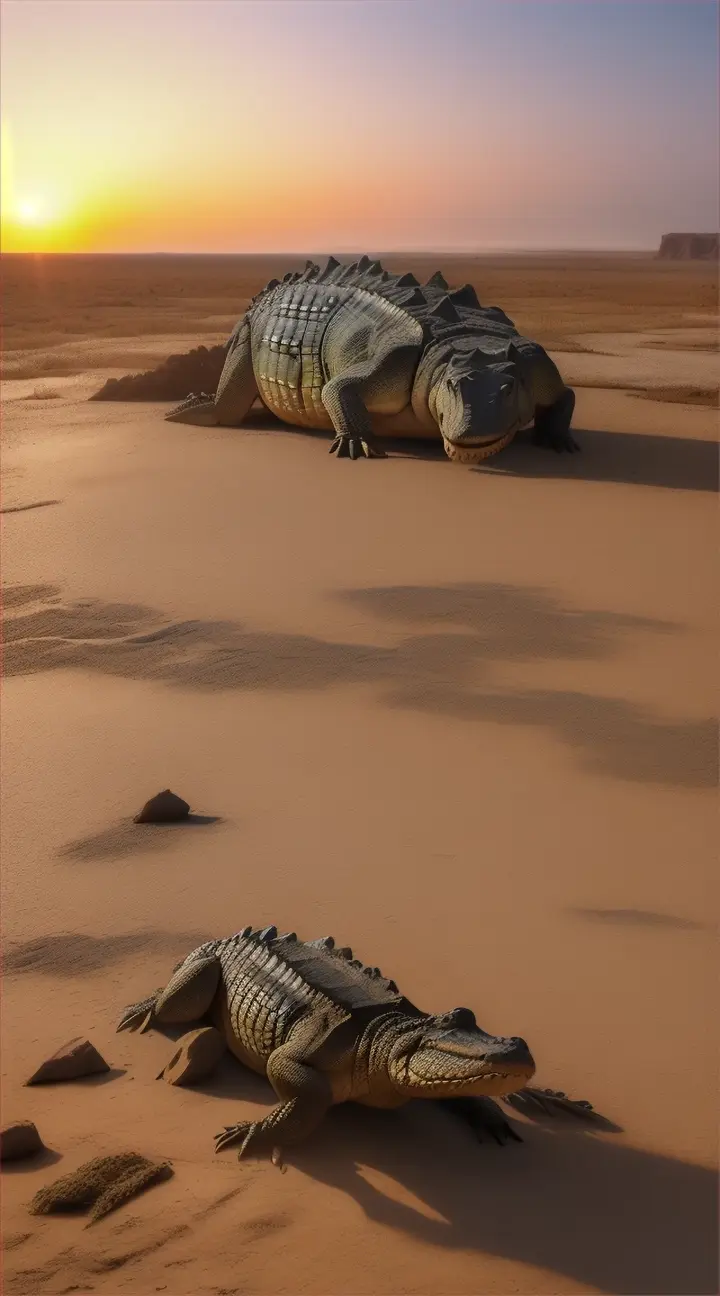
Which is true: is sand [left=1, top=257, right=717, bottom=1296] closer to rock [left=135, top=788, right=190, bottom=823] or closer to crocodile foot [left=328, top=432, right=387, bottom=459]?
rock [left=135, top=788, right=190, bottom=823]

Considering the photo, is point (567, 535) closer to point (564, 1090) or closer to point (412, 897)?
point (412, 897)

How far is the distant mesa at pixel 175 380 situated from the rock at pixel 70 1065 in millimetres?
12349

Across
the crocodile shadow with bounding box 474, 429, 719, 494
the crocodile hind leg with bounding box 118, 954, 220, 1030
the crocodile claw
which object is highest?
the crocodile shadow with bounding box 474, 429, 719, 494

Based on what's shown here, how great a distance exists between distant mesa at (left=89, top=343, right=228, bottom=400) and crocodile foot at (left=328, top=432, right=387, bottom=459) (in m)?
4.32

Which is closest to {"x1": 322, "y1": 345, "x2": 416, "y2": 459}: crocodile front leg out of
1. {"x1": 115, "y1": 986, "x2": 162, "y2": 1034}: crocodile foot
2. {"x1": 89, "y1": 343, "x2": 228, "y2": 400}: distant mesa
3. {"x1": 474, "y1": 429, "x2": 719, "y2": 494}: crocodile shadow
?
{"x1": 474, "y1": 429, "x2": 719, "y2": 494}: crocodile shadow

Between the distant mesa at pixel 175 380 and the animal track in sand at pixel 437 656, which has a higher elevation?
the distant mesa at pixel 175 380

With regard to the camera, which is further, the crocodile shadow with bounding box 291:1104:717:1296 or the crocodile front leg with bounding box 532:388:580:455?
the crocodile front leg with bounding box 532:388:580:455

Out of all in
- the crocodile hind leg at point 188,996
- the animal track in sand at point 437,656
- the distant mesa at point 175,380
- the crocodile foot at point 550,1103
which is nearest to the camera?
the crocodile foot at point 550,1103

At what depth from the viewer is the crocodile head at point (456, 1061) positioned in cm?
321

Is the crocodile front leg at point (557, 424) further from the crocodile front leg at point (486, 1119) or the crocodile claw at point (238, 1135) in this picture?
the crocodile claw at point (238, 1135)

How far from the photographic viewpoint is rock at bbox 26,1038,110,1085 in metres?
3.85

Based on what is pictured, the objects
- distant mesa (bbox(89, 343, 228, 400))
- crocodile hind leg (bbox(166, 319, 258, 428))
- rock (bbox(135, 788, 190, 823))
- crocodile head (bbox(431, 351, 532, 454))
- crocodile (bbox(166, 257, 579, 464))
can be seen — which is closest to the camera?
rock (bbox(135, 788, 190, 823))

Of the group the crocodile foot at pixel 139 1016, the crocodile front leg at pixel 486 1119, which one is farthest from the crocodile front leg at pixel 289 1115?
the crocodile foot at pixel 139 1016

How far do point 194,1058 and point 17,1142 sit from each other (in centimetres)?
54
